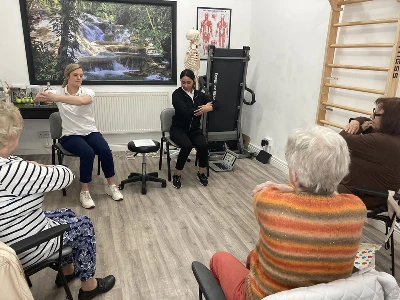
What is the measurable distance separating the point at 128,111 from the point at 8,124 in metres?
2.89

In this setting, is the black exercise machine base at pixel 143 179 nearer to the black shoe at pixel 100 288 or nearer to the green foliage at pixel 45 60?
the black shoe at pixel 100 288

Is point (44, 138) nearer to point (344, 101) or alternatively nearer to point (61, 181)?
point (61, 181)

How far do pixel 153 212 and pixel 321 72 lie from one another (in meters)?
2.16

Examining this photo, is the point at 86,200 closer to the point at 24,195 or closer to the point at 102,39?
the point at 24,195

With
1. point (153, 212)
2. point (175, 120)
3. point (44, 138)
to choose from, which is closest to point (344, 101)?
point (175, 120)

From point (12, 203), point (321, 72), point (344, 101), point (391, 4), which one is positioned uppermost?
point (391, 4)

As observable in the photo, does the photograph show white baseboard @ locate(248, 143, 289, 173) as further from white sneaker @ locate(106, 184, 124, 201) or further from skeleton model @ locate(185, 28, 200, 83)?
white sneaker @ locate(106, 184, 124, 201)

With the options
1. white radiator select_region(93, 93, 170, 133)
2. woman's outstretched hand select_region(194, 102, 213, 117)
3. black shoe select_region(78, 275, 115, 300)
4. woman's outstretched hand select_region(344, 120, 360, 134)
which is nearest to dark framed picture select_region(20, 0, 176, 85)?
white radiator select_region(93, 93, 170, 133)

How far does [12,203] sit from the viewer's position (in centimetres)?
131

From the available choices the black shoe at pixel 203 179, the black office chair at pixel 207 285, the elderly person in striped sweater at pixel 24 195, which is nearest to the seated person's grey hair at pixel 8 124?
the elderly person in striped sweater at pixel 24 195

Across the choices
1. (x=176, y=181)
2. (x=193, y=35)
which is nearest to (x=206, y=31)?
(x=193, y=35)

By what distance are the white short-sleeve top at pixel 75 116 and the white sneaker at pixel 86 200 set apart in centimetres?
58

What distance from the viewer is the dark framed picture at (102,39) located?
3.76 m

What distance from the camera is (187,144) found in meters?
3.28
